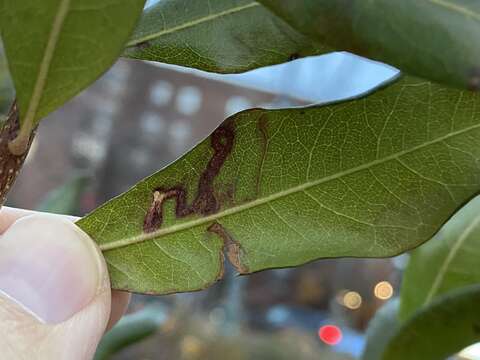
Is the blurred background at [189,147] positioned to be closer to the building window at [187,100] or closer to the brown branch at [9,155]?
the building window at [187,100]

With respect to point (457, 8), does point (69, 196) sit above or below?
below

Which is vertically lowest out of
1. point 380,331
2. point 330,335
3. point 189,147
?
point 330,335

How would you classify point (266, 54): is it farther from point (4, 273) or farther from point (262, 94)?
point (262, 94)

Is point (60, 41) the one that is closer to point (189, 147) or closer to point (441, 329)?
point (441, 329)

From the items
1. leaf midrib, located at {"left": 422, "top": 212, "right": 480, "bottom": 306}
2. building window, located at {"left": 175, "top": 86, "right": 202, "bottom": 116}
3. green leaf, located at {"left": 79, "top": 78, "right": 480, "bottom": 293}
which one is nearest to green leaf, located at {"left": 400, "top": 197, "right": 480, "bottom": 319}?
leaf midrib, located at {"left": 422, "top": 212, "right": 480, "bottom": 306}

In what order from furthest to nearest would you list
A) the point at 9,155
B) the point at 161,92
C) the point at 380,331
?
the point at 161,92 < the point at 380,331 < the point at 9,155

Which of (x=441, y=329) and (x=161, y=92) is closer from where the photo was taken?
(x=441, y=329)

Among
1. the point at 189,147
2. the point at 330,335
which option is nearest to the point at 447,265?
the point at 330,335
